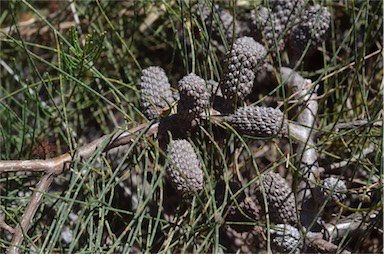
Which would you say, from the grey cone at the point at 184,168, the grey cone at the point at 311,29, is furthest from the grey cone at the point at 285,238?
the grey cone at the point at 311,29

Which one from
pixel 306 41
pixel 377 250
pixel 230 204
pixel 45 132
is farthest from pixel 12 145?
pixel 377 250

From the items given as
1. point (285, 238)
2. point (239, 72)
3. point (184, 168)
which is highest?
point (239, 72)

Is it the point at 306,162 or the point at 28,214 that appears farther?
the point at 306,162

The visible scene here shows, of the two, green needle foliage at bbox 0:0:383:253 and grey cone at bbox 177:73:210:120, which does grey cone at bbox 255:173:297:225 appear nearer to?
green needle foliage at bbox 0:0:383:253

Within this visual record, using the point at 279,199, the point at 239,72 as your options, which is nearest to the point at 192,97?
the point at 239,72

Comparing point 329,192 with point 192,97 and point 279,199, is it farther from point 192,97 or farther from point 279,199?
point 192,97

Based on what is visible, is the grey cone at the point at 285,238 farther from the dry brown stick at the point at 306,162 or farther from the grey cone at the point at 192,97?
the grey cone at the point at 192,97

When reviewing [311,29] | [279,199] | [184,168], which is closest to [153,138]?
[184,168]

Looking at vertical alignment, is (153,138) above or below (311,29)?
below
